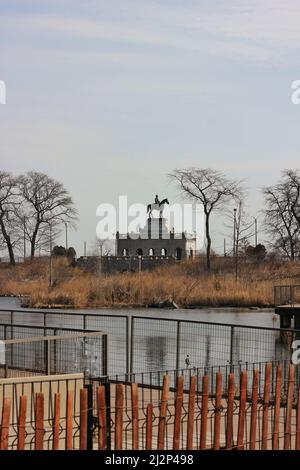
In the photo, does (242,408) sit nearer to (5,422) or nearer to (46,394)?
(5,422)

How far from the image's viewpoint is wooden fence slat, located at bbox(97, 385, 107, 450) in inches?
411

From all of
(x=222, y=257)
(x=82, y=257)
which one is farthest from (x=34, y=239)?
(x=222, y=257)

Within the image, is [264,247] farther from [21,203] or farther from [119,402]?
[119,402]

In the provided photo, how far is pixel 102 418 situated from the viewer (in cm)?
1058

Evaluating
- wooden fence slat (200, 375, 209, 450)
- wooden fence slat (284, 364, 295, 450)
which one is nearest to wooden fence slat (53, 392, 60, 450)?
wooden fence slat (200, 375, 209, 450)

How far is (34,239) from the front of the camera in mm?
107312

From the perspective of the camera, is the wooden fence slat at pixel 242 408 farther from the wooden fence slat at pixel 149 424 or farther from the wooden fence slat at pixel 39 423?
the wooden fence slat at pixel 39 423

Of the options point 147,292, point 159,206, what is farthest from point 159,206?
point 147,292

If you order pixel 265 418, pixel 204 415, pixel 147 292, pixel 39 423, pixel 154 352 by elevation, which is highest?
pixel 147 292

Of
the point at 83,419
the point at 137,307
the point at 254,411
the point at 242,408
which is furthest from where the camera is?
the point at 137,307

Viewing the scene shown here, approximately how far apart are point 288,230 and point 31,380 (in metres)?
93.3

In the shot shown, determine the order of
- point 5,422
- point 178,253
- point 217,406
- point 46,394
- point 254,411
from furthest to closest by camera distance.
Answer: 1. point 178,253
2. point 46,394
3. point 254,411
4. point 217,406
5. point 5,422

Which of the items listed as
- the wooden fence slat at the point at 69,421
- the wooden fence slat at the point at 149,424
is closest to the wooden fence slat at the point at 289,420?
the wooden fence slat at the point at 149,424

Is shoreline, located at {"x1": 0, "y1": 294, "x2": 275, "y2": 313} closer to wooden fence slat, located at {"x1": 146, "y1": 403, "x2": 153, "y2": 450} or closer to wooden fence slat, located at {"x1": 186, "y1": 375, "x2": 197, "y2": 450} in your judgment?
wooden fence slat, located at {"x1": 186, "y1": 375, "x2": 197, "y2": 450}
